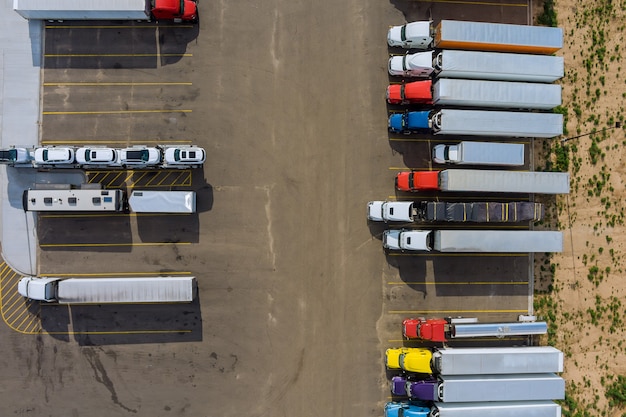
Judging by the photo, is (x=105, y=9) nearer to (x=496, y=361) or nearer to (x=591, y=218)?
(x=496, y=361)

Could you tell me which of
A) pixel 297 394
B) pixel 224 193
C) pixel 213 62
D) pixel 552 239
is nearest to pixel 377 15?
pixel 213 62

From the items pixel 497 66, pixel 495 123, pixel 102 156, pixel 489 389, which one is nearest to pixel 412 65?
pixel 497 66

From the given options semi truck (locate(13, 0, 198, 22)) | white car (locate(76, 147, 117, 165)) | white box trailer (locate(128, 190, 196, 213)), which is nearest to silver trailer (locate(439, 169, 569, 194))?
white box trailer (locate(128, 190, 196, 213))

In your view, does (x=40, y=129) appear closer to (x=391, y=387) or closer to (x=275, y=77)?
(x=275, y=77)

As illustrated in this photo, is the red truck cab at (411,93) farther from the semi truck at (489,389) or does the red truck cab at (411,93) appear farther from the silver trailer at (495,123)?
the semi truck at (489,389)

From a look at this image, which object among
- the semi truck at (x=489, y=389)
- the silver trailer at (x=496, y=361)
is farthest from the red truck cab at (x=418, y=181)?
the semi truck at (x=489, y=389)

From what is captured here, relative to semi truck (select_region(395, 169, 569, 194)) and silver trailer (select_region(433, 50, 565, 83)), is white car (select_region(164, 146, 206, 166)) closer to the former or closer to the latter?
semi truck (select_region(395, 169, 569, 194))

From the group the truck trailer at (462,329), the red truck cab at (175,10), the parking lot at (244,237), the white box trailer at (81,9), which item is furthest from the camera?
the parking lot at (244,237)
